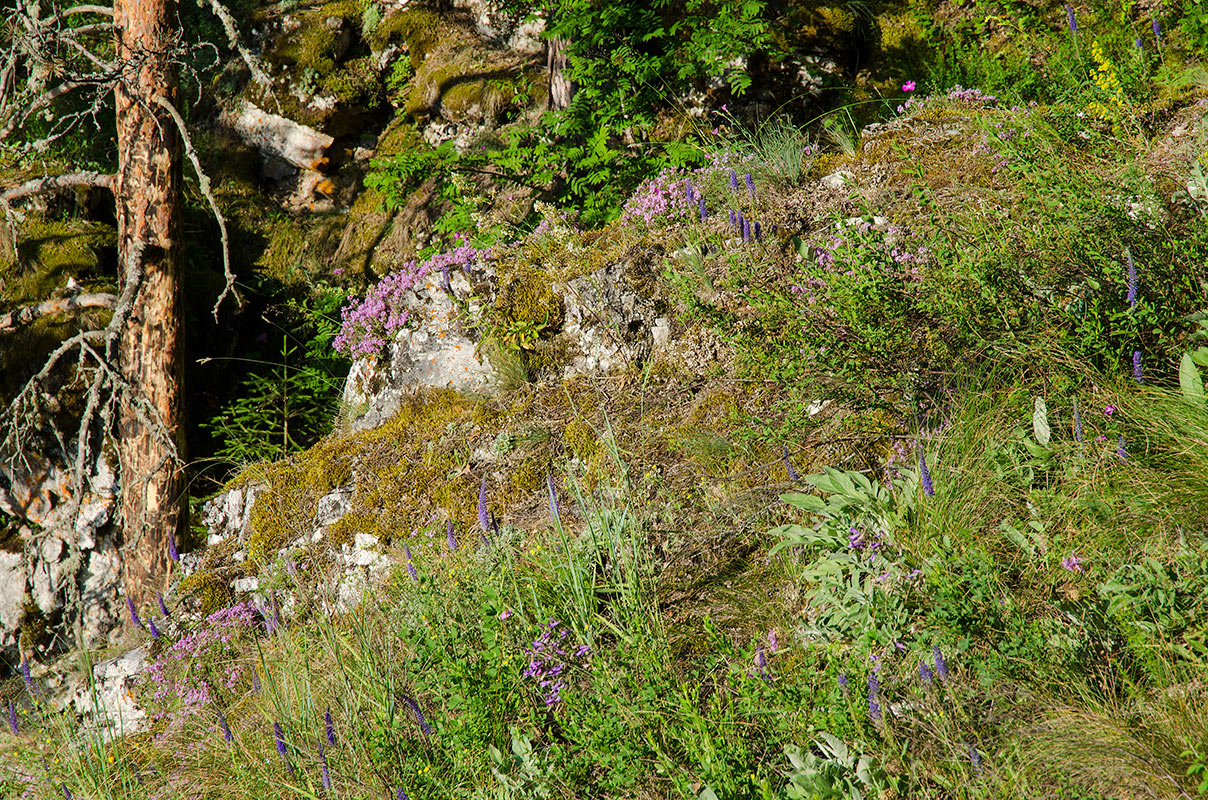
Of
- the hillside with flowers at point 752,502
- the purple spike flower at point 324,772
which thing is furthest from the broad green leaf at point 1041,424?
the purple spike flower at point 324,772

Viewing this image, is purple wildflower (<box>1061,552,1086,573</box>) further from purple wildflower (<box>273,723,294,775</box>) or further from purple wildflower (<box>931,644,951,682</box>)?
purple wildflower (<box>273,723,294,775</box>)

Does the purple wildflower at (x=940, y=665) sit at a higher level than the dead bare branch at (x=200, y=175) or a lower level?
lower

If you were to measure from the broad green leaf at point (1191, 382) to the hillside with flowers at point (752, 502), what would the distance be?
0.02 m

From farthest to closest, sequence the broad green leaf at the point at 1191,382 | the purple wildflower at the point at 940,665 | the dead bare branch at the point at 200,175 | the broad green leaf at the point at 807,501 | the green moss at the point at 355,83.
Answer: the green moss at the point at 355,83, the dead bare branch at the point at 200,175, the broad green leaf at the point at 807,501, the broad green leaf at the point at 1191,382, the purple wildflower at the point at 940,665

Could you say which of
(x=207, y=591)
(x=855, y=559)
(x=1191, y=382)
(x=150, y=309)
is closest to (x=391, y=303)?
(x=150, y=309)

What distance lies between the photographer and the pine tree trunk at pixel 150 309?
5418 millimetres

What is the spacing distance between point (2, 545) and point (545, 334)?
4.82 metres

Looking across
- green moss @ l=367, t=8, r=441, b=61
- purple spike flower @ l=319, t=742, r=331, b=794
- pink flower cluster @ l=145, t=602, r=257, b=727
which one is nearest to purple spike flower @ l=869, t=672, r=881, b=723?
purple spike flower @ l=319, t=742, r=331, b=794

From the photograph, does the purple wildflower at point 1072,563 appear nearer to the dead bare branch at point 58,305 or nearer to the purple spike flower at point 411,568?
the purple spike flower at point 411,568

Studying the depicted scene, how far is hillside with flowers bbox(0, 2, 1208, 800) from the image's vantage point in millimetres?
2145

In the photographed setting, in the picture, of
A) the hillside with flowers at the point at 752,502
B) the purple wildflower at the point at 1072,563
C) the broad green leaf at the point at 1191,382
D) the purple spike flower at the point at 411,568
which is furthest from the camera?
the purple spike flower at the point at 411,568

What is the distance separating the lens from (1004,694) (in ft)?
6.87

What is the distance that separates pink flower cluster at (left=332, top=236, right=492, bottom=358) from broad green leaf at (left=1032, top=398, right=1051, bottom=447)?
3428 millimetres

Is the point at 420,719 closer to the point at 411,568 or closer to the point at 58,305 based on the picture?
the point at 411,568
